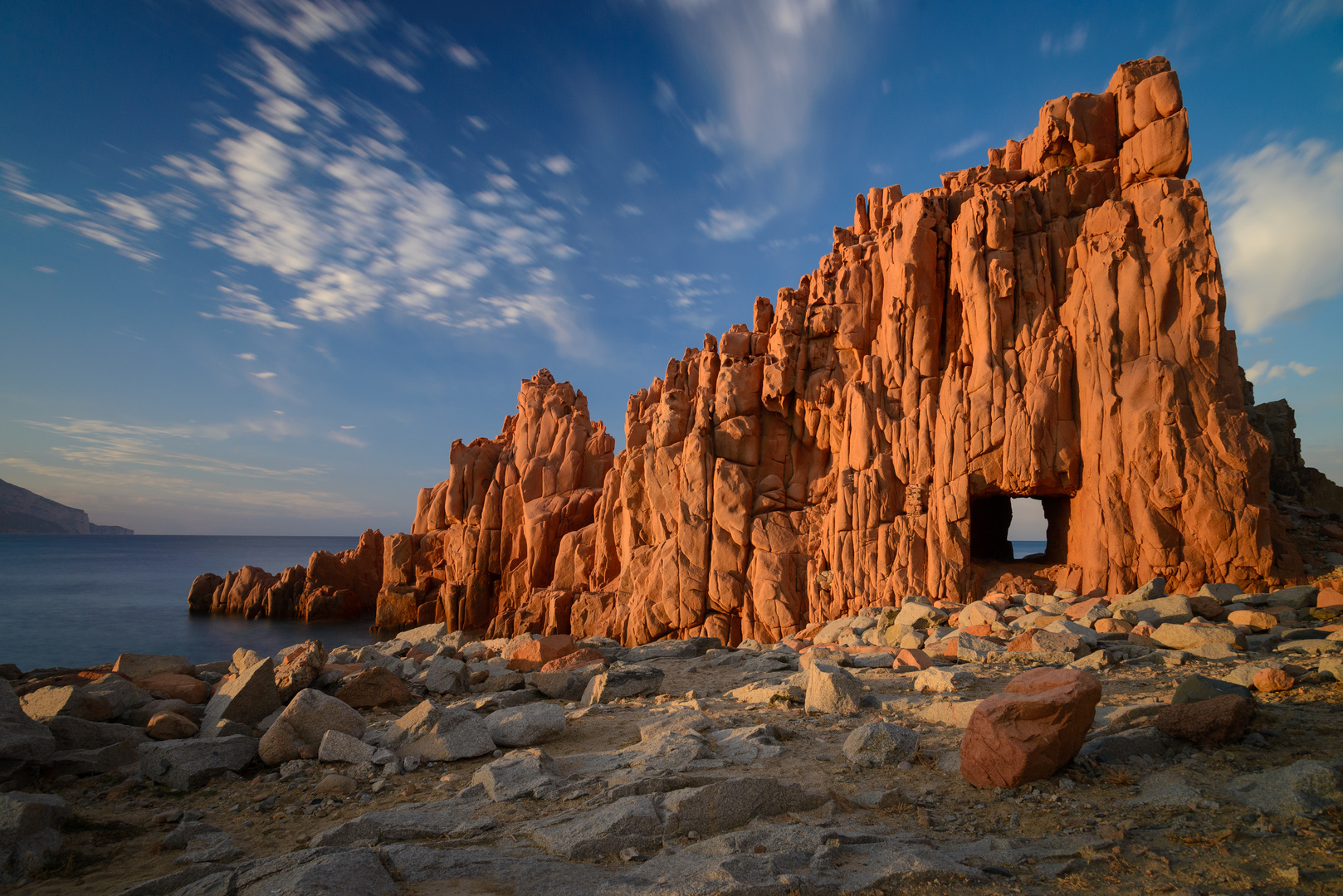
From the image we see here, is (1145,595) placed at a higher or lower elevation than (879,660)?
higher

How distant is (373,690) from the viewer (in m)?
9.71

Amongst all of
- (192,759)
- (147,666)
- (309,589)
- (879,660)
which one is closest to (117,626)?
(309,589)

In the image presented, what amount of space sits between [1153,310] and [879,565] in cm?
1231

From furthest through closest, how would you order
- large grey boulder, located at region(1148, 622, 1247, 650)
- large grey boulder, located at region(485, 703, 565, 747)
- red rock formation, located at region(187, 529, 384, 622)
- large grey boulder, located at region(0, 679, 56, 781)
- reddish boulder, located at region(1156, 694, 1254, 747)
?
red rock formation, located at region(187, 529, 384, 622)
large grey boulder, located at region(1148, 622, 1247, 650)
large grey boulder, located at region(485, 703, 565, 747)
large grey boulder, located at region(0, 679, 56, 781)
reddish boulder, located at region(1156, 694, 1254, 747)

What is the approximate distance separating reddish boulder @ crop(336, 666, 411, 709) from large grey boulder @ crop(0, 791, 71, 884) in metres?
4.50

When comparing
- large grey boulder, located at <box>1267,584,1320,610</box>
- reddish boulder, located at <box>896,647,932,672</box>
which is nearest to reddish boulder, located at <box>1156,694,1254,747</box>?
reddish boulder, located at <box>896,647,932,672</box>

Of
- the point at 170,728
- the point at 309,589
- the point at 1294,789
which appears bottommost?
the point at 309,589

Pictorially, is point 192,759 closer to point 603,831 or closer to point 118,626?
point 603,831

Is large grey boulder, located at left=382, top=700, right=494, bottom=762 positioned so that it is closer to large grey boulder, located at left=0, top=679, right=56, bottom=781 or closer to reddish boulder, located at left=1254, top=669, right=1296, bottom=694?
large grey boulder, located at left=0, top=679, right=56, bottom=781

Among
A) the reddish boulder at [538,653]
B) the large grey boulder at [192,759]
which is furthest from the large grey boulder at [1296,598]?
the large grey boulder at [192,759]

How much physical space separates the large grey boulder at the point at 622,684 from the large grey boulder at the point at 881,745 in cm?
463

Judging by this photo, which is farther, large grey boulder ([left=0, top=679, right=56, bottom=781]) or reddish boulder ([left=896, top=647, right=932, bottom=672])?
reddish boulder ([left=896, top=647, right=932, bottom=672])

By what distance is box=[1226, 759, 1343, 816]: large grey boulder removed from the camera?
14.1ft

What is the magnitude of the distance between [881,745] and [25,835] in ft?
22.8
